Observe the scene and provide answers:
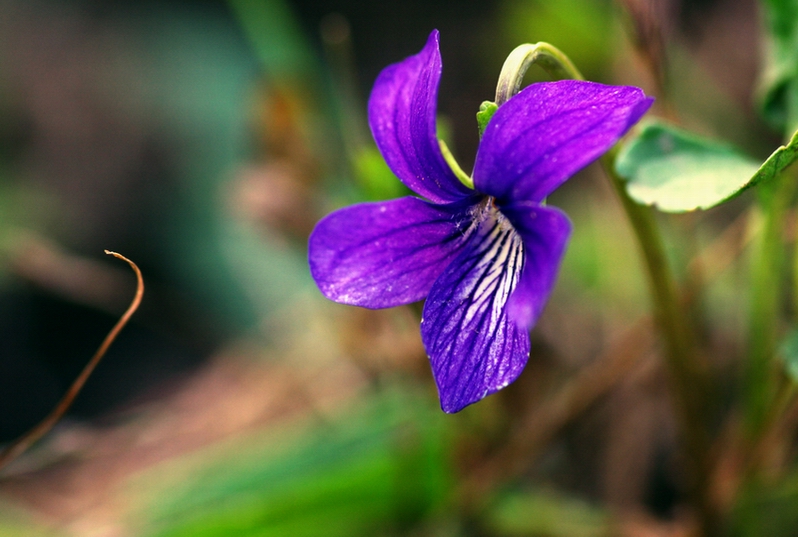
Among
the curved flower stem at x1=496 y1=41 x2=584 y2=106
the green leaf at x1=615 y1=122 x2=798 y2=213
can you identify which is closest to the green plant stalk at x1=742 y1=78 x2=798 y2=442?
the green leaf at x1=615 y1=122 x2=798 y2=213

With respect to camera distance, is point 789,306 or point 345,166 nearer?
point 789,306

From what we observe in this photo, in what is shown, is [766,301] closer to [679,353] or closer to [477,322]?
[679,353]

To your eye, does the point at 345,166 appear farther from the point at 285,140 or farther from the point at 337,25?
the point at 337,25

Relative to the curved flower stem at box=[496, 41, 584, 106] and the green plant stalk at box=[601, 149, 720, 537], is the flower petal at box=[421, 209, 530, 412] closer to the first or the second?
the curved flower stem at box=[496, 41, 584, 106]

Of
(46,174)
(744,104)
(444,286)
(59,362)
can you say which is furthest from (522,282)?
(46,174)

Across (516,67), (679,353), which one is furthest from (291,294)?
(516,67)

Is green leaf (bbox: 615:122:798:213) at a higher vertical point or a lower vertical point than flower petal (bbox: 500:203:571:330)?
lower
